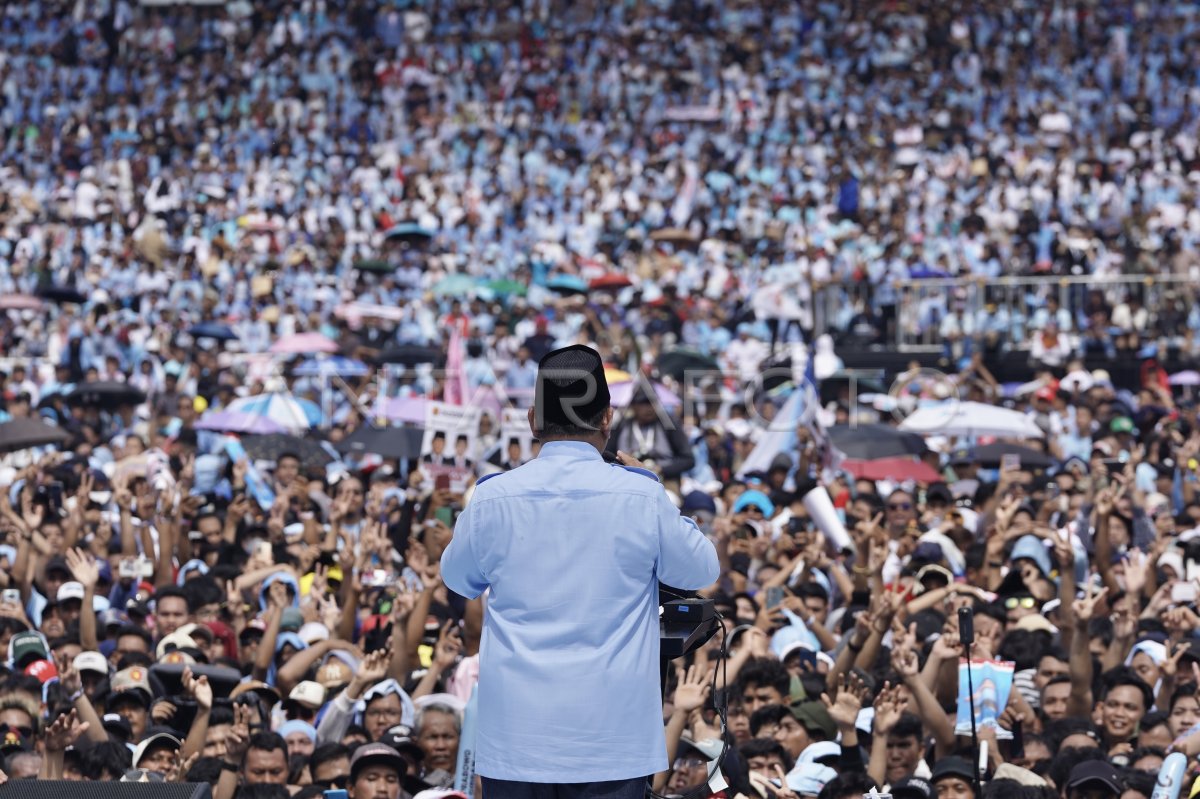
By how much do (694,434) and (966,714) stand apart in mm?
9460

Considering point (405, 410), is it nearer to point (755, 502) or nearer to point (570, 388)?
point (755, 502)

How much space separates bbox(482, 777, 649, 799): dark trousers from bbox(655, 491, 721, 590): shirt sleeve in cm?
43

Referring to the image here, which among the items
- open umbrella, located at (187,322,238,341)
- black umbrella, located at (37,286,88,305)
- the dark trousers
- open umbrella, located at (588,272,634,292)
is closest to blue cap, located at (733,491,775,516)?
the dark trousers

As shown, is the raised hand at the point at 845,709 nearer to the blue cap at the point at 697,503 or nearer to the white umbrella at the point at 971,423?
the blue cap at the point at 697,503

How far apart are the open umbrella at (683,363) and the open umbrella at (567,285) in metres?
3.21

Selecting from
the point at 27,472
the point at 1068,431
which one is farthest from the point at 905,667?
the point at 1068,431

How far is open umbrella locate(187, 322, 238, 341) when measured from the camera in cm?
2097

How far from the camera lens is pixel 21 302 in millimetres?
22484

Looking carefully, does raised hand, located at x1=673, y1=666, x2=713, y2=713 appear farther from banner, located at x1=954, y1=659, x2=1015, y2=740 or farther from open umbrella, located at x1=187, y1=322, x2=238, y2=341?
open umbrella, located at x1=187, y1=322, x2=238, y2=341

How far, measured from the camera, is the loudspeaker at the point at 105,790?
4559 millimetres

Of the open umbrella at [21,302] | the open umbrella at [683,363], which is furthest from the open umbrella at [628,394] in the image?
the open umbrella at [21,302]

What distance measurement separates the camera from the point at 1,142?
3023 cm

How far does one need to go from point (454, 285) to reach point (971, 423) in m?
8.71

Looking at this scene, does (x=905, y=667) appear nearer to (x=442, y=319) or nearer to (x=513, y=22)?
(x=442, y=319)
